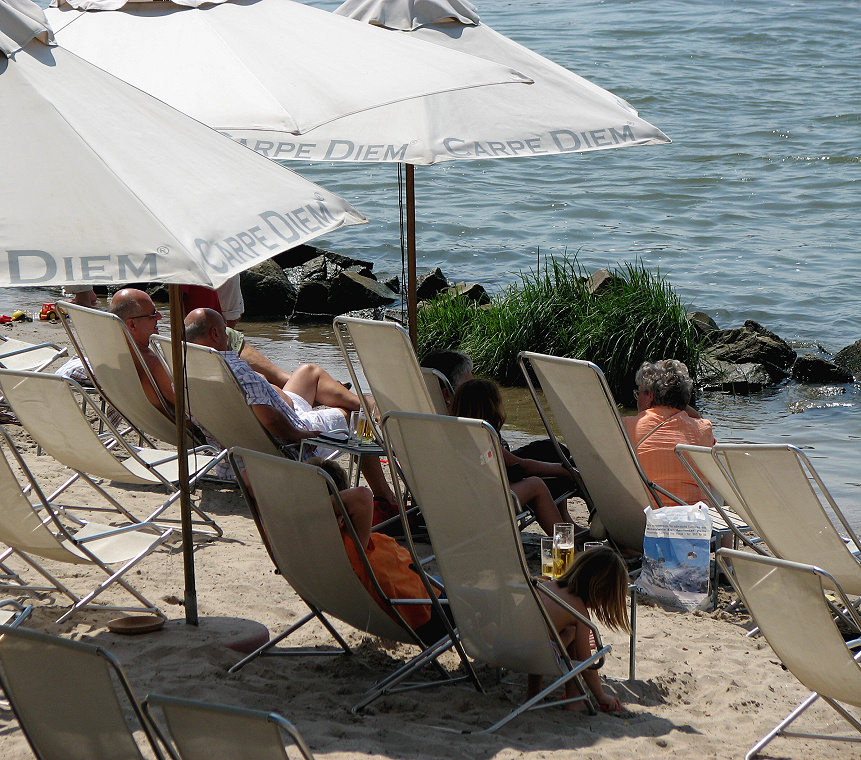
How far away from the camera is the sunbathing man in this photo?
5117 millimetres

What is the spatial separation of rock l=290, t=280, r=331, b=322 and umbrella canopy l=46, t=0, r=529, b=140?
780 centimetres

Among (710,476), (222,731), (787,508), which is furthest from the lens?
(710,476)

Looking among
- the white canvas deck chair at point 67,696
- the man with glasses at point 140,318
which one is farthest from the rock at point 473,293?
the white canvas deck chair at point 67,696

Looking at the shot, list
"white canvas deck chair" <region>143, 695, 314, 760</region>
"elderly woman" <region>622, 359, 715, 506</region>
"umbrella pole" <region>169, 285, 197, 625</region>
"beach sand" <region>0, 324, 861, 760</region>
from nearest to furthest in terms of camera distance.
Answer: "white canvas deck chair" <region>143, 695, 314, 760</region> → "beach sand" <region>0, 324, 861, 760</region> → "umbrella pole" <region>169, 285, 197, 625</region> → "elderly woman" <region>622, 359, 715, 506</region>

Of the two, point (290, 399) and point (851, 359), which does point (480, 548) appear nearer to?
point (290, 399)

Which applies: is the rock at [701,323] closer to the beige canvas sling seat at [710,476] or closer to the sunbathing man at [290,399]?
the sunbathing man at [290,399]

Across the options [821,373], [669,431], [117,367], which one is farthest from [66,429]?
[821,373]

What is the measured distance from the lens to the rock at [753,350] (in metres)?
10.4

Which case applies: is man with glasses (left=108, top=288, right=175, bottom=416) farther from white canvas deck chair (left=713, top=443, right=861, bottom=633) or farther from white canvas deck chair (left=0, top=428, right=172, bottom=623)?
white canvas deck chair (left=713, top=443, right=861, bottom=633)

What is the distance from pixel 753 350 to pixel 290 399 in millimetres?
6226

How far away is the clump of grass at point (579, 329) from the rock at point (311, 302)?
2684 millimetres

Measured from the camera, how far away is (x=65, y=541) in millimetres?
4000

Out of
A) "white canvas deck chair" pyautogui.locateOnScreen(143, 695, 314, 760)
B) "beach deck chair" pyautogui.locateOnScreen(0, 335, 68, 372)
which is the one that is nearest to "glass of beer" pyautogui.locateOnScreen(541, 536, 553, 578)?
"white canvas deck chair" pyautogui.locateOnScreen(143, 695, 314, 760)

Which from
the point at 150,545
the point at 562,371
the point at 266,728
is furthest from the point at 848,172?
the point at 266,728
